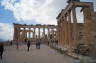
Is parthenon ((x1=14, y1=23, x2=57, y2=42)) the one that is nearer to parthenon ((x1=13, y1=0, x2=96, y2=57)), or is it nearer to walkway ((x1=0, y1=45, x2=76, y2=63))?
parthenon ((x1=13, y1=0, x2=96, y2=57))

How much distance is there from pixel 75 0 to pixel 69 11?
2.72 m

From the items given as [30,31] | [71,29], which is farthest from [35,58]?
[30,31]

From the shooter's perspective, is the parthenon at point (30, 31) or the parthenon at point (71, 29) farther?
the parthenon at point (30, 31)

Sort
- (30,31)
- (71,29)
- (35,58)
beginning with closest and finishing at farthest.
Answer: (35,58) → (71,29) → (30,31)

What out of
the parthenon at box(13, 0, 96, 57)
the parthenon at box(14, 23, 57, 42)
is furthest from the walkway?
the parthenon at box(14, 23, 57, 42)

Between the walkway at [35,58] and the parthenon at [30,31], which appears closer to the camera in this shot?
the walkway at [35,58]

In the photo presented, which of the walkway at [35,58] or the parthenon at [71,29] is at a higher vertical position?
the parthenon at [71,29]

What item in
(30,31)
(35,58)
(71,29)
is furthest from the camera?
(30,31)

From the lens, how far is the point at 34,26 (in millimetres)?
64875

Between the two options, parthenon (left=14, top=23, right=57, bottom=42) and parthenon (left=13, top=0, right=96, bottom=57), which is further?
parthenon (left=14, top=23, right=57, bottom=42)

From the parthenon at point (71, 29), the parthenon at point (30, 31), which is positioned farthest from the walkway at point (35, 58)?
the parthenon at point (30, 31)

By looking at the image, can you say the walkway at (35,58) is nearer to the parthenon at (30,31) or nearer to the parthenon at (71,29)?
the parthenon at (71,29)

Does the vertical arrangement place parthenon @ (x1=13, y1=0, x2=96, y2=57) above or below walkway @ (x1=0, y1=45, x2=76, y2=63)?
above

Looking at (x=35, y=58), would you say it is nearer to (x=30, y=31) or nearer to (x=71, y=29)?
(x=71, y=29)
